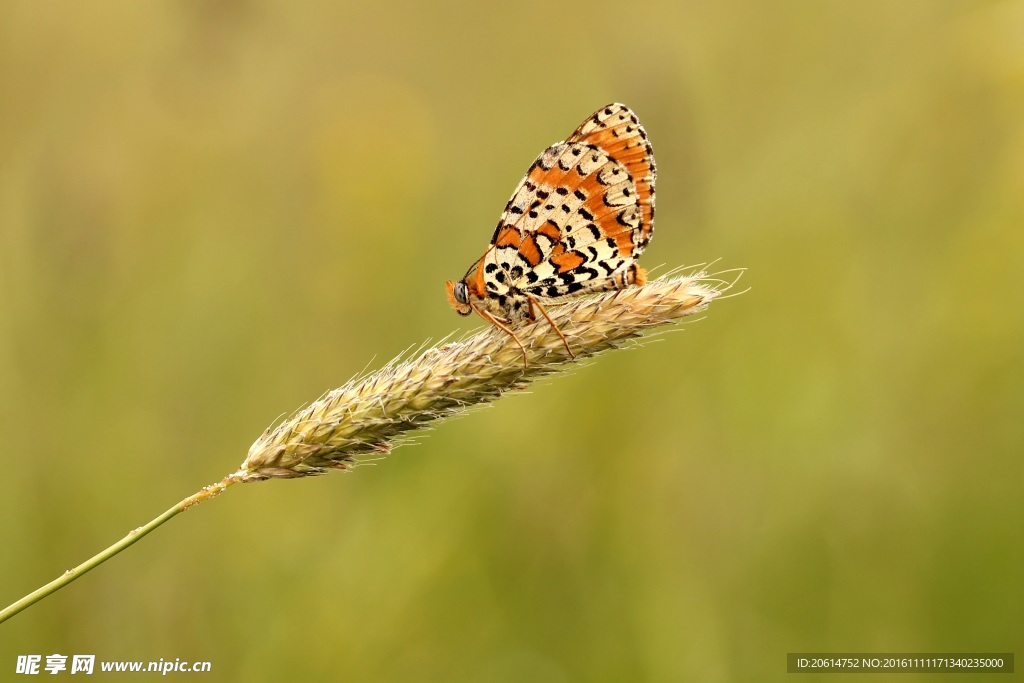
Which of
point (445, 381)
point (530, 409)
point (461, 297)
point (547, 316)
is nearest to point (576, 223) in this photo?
point (547, 316)

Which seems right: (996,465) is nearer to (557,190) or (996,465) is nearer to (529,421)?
(529,421)

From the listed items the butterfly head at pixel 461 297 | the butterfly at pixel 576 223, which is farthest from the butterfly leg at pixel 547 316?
the butterfly head at pixel 461 297

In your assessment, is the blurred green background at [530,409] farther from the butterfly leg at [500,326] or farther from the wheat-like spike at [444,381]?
the wheat-like spike at [444,381]

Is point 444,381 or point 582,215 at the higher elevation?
point 582,215

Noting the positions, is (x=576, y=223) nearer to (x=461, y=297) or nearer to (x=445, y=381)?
(x=461, y=297)

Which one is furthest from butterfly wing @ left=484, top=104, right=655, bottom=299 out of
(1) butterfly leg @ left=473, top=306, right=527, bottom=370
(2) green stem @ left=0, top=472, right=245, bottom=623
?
(2) green stem @ left=0, top=472, right=245, bottom=623
